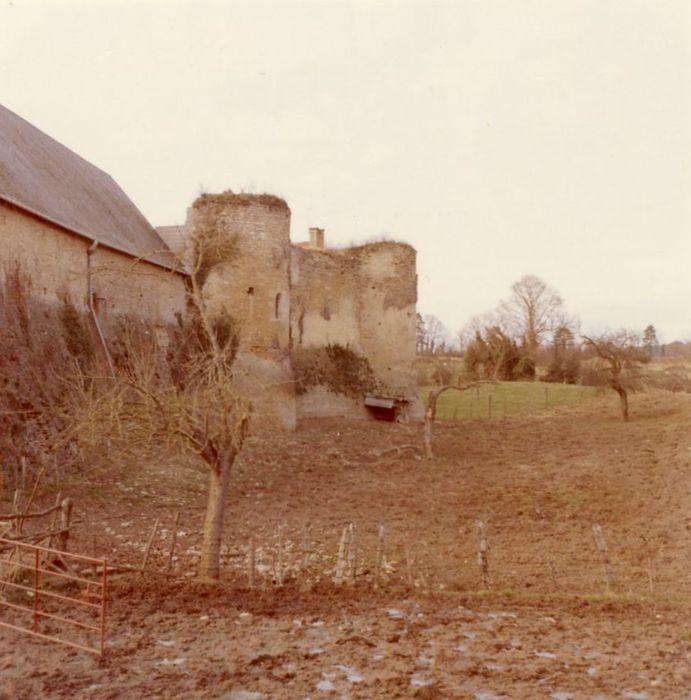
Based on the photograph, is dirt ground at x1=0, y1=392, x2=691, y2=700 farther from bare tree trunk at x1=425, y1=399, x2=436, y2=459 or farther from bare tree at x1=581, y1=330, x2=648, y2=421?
bare tree at x1=581, y1=330, x2=648, y2=421

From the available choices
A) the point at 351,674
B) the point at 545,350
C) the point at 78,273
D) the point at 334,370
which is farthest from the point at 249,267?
the point at 545,350

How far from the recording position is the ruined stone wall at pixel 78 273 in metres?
16.2

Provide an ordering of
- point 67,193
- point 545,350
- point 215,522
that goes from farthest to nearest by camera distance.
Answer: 1. point 545,350
2. point 67,193
3. point 215,522

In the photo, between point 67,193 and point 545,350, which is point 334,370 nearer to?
point 67,193

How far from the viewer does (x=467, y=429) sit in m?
29.7

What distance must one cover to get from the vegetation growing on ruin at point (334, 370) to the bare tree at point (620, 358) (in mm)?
8962

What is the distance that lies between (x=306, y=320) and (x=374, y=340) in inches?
148

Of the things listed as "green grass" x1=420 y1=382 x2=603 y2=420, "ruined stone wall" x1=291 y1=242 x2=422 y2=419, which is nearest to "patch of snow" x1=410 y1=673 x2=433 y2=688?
"ruined stone wall" x1=291 y1=242 x2=422 y2=419

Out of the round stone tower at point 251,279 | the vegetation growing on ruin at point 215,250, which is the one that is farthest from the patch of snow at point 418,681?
the vegetation growing on ruin at point 215,250

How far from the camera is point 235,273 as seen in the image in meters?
25.0

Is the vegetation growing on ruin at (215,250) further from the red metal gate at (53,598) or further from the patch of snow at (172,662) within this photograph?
the patch of snow at (172,662)

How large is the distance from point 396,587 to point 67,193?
16067 mm

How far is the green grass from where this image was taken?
3628 centimetres

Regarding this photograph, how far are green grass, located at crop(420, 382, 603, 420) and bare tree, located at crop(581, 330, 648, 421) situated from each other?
1719 mm
